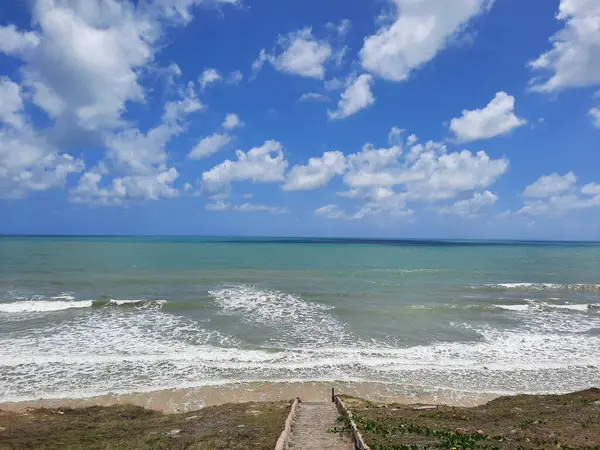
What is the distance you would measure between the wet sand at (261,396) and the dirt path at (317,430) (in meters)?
2.44

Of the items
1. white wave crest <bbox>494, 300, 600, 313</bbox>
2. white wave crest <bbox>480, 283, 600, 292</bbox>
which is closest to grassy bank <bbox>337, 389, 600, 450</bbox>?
white wave crest <bbox>494, 300, 600, 313</bbox>

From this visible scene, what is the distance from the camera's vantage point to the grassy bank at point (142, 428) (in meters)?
9.60

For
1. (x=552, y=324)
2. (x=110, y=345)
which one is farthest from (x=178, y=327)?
(x=552, y=324)

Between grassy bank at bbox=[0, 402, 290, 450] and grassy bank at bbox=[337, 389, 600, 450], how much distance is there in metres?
2.71

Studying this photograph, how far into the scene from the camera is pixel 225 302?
1283 inches

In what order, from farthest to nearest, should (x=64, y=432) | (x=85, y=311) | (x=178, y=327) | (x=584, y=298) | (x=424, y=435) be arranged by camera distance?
(x=584, y=298), (x=85, y=311), (x=178, y=327), (x=64, y=432), (x=424, y=435)

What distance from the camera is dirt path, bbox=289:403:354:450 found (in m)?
9.31

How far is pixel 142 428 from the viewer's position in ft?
36.8

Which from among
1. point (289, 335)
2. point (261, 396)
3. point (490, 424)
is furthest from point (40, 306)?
point (490, 424)

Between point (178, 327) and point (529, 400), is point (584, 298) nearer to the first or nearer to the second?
point (529, 400)

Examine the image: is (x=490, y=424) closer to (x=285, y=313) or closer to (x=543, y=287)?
(x=285, y=313)

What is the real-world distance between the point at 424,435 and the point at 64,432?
1015 centimetres

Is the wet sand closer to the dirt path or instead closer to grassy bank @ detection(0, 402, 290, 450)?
grassy bank @ detection(0, 402, 290, 450)

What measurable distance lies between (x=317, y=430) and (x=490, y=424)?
511 cm
